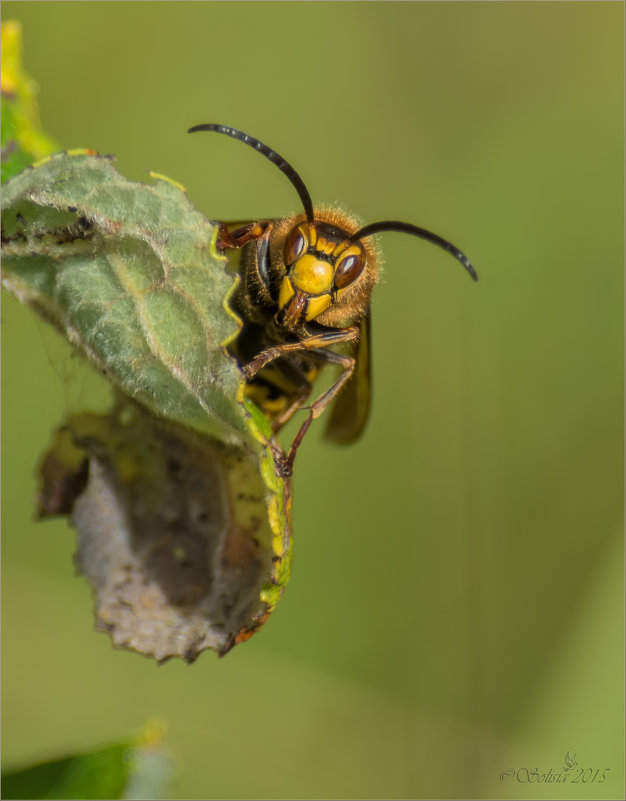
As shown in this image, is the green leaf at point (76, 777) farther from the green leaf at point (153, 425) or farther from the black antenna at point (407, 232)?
the black antenna at point (407, 232)

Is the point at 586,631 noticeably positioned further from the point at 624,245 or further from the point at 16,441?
the point at 16,441

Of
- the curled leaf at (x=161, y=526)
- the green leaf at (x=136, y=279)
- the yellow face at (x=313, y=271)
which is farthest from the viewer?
the yellow face at (x=313, y=271)

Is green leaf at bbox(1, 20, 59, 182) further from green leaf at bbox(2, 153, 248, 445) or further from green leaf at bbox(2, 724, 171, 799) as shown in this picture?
green leaf at bbox(2, 724, 171, 799)

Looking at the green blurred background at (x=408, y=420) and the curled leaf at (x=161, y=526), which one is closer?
the curled leaf at (x=161, y=526)

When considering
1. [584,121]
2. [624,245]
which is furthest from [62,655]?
[584,121]

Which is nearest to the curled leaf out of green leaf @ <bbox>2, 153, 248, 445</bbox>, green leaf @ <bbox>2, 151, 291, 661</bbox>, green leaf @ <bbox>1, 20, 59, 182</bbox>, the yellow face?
green leaf @ <bbox>2, 151, 291, 661</bbox>

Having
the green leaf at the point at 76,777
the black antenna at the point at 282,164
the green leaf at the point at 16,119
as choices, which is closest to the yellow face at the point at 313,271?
the black antenna at the point at 282,164
